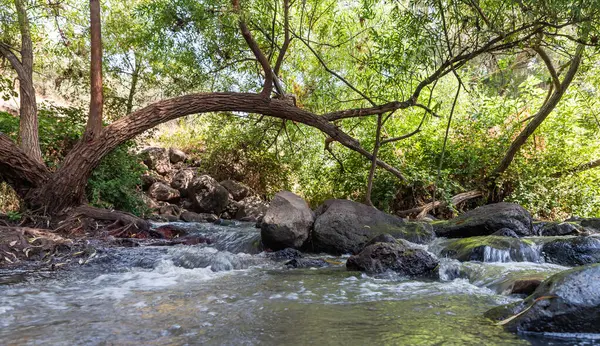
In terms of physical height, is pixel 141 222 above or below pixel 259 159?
below

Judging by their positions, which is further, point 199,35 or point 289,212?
point 199,35

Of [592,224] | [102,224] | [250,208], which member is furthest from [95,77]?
[592,224]

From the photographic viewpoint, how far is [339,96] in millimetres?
10555

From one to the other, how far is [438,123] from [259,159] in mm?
6351

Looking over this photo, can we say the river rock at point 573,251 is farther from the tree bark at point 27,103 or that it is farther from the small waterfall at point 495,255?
the tree bark at point 27,103

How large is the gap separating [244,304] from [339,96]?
757 centimetres

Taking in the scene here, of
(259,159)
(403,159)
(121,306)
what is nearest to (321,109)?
(403,159)

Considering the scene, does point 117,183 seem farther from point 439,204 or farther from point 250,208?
point 439,204

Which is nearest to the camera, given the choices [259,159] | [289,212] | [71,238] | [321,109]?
[71,238]

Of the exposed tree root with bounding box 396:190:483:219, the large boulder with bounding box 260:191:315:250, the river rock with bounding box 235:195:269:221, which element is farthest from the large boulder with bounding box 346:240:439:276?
the river rock with bounding box 235:195:269:221

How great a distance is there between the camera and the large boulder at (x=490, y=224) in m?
7.49

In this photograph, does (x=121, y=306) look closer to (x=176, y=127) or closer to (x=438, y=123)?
(x=438, y=123)

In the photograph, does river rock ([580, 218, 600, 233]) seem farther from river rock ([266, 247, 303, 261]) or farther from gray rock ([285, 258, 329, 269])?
river rock ([266, 247, 303, 261])

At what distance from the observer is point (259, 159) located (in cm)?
1538
